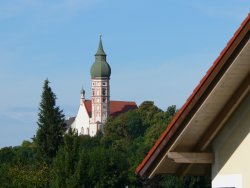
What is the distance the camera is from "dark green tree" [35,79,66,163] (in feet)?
323

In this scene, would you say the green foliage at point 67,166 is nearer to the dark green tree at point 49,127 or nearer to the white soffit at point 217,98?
the dark green tree at point 49,127

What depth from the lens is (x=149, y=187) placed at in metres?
96.8

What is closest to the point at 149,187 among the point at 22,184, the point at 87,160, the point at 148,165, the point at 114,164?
the point at 114,164

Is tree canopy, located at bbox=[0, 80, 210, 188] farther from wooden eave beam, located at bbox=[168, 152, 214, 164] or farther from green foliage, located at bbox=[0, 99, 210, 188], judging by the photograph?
wooden eave beam, located at bbox=[168, 152, 214, 164]

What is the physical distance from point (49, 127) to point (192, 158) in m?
93.3

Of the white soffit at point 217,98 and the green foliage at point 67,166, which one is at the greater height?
the green foliage at point 67,166

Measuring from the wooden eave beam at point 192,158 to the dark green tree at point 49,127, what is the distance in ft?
297

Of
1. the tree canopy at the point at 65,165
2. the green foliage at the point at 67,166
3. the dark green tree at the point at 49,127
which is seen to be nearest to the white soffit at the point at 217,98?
the tree canopy at the point at 65,165

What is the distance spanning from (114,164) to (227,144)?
8589 centimetres

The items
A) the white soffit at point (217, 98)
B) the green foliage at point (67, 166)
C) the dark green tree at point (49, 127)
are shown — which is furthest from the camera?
the dark green tree at point (49, 127)

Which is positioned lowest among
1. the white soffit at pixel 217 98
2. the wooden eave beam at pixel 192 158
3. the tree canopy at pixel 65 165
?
the wooden eave beam at pixel 192 158

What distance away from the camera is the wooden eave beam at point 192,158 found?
7.35 m

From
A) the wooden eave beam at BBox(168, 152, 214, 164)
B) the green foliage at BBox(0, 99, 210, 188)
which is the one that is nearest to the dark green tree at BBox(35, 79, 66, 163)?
the green foliage at BBox(0, 99, 210, 188)

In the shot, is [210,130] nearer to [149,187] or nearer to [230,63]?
[230,63]
